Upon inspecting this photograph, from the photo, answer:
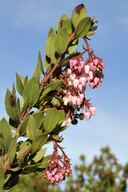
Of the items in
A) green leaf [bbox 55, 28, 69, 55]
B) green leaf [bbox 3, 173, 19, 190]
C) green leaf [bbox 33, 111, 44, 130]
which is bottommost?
green leaf [bbox 3, 173, 19, 190]

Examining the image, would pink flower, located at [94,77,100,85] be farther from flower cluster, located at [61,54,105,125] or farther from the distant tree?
the distant tree

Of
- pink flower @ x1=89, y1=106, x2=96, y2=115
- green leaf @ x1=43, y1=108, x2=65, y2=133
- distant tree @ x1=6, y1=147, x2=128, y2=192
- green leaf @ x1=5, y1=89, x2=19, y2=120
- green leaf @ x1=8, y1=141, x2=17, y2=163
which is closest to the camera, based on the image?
green leaf @ x1=8, y1=141, x2=17, y2=163

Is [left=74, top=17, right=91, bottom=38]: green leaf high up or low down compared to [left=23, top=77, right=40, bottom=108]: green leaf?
up

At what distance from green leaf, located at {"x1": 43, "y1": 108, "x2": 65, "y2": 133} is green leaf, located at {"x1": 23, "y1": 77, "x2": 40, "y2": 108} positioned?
161mm

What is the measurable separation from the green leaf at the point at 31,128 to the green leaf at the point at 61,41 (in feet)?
2.00

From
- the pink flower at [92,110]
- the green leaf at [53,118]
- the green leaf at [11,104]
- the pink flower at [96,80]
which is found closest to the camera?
the green leaf at [53,118]

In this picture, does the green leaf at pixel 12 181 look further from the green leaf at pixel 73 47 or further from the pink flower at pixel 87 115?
the green leaf at pixel 73 47

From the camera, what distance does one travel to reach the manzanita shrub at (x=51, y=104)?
3.23 m

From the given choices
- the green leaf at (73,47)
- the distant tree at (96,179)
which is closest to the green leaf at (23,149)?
the green leaf at (73,47)

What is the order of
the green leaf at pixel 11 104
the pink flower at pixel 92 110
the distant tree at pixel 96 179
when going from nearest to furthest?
the green leaf at pixel 11 104 → the pink flower at pixel 92 110 → the distant tree at pixel 96 179

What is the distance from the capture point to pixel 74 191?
19531 mm

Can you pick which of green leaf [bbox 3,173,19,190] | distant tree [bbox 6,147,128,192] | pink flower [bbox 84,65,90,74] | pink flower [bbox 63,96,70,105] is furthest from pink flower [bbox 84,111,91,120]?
distant tree [bbox 6,147,128,192]

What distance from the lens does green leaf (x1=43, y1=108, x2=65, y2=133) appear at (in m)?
3.23

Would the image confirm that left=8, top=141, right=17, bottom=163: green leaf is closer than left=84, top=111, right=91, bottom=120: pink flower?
Yes
